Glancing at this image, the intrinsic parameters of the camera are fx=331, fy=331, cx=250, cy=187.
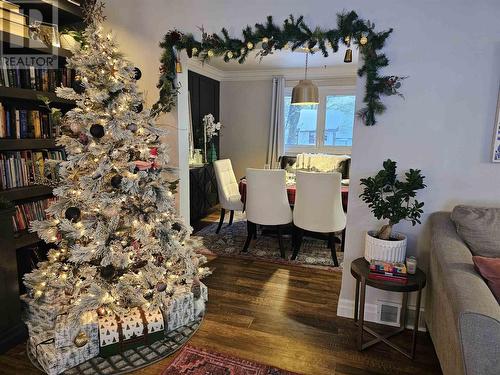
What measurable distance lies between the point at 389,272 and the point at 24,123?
2.94 meters

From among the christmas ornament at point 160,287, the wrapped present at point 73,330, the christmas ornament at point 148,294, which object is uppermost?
the christmas ornament at point 160,287

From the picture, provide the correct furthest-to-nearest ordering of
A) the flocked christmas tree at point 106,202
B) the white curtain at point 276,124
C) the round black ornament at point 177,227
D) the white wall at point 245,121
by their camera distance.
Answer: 1. the white wall at point 245,121
2. the white curtain at point 276,124
3. the round black ornament at point 177,227
4. the flocked christmas tree at point 106,202

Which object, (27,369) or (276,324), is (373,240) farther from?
(27,369)

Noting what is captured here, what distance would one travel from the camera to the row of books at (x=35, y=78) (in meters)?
2.51

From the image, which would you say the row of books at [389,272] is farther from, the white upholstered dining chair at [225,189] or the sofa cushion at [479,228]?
the white upholstered dining chair at [225,189]

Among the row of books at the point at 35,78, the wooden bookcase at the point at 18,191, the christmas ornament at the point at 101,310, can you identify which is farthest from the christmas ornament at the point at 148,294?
the row of books at the point at 35,78

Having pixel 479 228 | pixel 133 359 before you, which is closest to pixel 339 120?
pixel 479 228

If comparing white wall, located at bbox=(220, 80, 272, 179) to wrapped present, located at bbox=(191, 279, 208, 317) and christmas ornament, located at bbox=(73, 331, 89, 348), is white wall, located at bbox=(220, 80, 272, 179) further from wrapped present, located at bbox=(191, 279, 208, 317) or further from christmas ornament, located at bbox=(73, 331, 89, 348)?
christmas ornament, located at bbox=(73, 331, 89, 348)

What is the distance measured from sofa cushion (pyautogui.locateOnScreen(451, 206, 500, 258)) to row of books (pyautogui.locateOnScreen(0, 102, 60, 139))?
2.82 meters

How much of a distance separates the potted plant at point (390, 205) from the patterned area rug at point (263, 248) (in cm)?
125

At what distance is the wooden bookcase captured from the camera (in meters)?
2.10

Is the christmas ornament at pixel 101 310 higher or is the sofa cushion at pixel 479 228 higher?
the sofa cushion at pixel 479 228

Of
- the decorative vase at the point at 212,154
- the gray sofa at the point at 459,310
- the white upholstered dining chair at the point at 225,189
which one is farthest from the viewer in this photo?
the decorative vase at the point at 212,154

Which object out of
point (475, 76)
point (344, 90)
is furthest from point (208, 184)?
point (475, 76)
